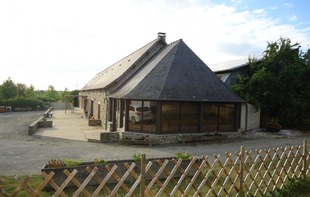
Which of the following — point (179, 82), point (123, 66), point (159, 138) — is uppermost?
point (123, 66)

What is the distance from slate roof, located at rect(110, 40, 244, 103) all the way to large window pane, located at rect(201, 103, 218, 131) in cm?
75

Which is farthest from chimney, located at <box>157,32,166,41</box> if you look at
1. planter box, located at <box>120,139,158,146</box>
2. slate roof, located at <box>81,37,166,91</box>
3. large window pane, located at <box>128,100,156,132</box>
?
planter box, located at <box>120,139,158,146</box>

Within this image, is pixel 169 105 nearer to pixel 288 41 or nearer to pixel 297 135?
pixel 297 135

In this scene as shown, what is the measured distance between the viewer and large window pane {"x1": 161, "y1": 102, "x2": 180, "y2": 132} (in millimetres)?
17062

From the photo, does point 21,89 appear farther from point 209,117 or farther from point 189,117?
point 209,117

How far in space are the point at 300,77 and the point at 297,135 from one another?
5.45 meters

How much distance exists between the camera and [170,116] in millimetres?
17312

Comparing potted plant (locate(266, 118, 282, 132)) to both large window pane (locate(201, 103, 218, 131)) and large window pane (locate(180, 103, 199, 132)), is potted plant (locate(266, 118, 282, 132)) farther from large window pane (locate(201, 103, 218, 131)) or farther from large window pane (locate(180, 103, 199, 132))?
large window pane (locate(180, 103, 199, 132))

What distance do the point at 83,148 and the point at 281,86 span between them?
17.3 metres

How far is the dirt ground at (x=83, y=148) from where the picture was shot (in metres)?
12.1

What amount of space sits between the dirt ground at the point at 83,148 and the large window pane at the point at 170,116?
135 centimetres

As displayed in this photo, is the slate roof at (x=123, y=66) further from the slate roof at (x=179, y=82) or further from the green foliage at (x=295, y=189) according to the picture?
the green foliage at (x=295, y=189)

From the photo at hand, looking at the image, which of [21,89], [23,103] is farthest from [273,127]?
[21,89]

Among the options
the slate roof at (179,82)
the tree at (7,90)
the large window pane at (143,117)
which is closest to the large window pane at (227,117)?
the slate roof at (179,82)
